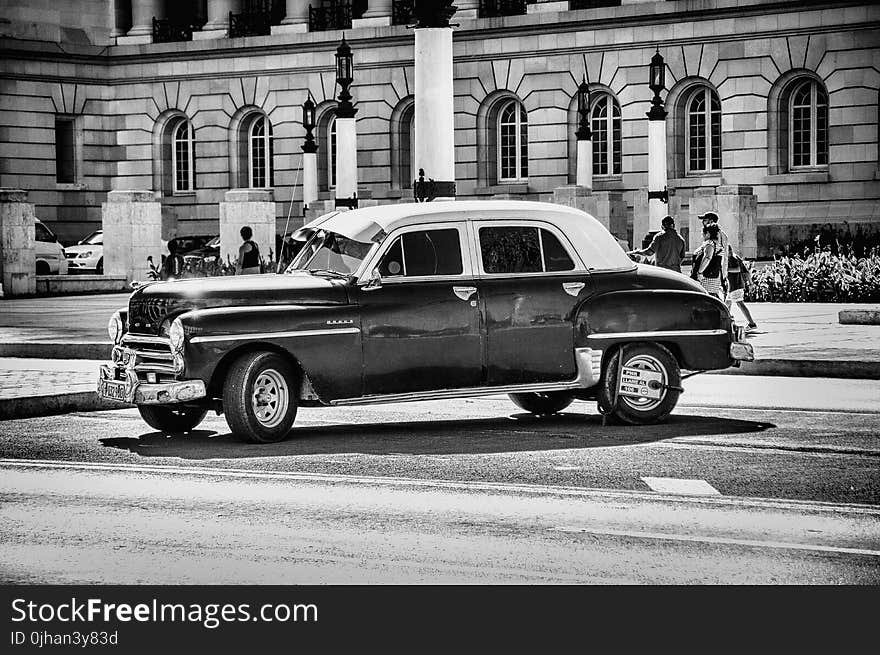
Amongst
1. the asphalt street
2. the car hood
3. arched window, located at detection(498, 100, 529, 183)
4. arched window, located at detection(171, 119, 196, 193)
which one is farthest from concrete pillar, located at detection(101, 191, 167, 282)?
the car hood

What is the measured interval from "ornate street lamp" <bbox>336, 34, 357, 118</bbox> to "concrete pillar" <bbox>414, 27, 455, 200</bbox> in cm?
1467

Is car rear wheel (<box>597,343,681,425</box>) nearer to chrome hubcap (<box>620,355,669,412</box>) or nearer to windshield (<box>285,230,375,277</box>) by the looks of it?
chrome hubcap (<box>620,355,669,412</box>)

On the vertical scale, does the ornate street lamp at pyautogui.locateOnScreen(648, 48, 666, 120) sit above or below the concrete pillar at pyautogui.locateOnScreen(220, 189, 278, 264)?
above

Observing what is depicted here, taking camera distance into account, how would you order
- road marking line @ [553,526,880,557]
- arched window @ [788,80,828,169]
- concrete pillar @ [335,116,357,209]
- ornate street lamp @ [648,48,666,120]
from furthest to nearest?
arched window @ [788,80,828,169], ornate street lamp @ [648,48,666,120], concrete pillar @ [335,116,357,209], road marking line @ [553,526,880,557]

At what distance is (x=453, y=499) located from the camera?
10.4 m

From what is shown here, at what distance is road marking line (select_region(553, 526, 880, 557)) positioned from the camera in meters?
8.73

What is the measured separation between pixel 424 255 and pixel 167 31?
4981 cm

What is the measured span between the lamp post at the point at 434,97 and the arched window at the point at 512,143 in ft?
110

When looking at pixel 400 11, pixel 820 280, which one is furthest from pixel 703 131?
pixel 820 280

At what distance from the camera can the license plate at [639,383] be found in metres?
14.0

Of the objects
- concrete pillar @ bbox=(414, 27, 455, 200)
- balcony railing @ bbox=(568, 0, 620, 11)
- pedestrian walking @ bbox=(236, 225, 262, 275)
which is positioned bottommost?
pedestrian walking @ bbox=(236, 225, 262, 275)

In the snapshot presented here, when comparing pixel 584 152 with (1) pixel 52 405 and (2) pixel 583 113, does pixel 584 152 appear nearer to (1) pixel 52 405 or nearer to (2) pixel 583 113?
(2) pixel 583 113

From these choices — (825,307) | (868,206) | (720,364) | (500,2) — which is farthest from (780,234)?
(720,364)

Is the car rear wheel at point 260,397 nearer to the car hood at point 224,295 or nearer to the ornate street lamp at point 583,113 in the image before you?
the car hood at point 224,295
